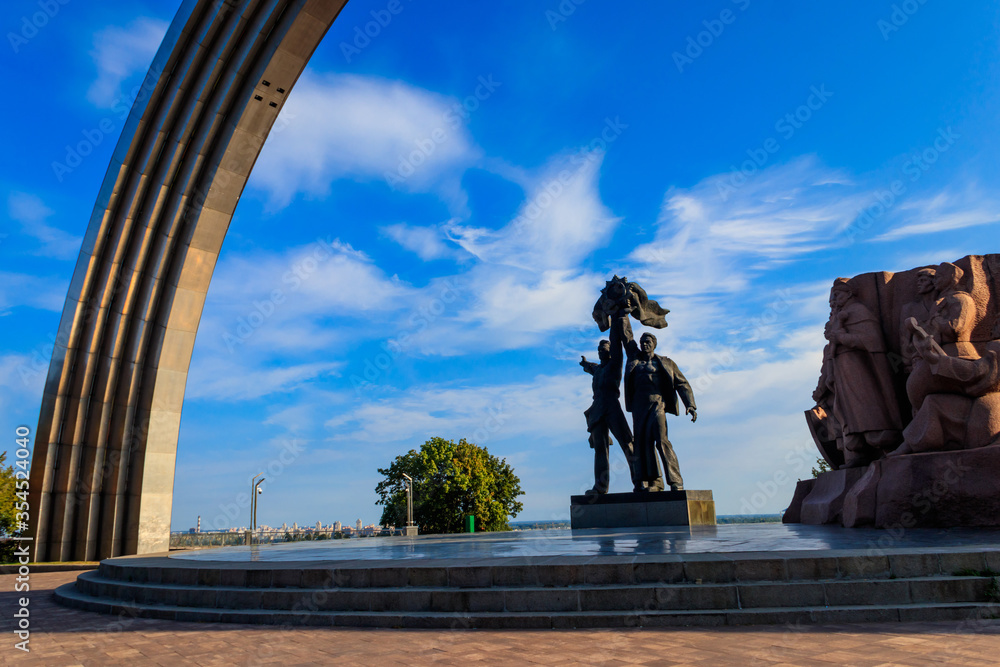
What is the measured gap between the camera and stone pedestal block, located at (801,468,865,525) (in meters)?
9.89

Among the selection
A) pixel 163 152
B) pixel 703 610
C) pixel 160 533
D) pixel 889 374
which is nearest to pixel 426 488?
pixel 160 533

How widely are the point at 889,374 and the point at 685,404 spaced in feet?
13.1

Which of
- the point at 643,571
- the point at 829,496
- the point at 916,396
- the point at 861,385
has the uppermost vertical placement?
the point at 861,385

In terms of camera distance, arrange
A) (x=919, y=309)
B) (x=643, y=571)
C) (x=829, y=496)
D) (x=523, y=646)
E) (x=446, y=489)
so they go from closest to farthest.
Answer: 1. (x=523, y=646)
2. (x=643, y=571)
3. (x=919, y=309)
4. (x=829, y=496)
5. (x=446, y=489)

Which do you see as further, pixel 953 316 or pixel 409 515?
pixel 409 515

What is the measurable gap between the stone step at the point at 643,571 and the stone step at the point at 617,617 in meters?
0.29

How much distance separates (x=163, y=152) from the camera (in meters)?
17.7

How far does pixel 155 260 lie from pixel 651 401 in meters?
14.6

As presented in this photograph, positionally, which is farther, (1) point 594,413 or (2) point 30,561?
(2) point 30,561

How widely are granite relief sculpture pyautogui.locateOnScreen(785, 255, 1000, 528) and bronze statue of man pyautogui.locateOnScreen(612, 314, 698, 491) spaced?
273cm

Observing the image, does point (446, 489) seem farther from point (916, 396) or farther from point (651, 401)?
point (916, 396)

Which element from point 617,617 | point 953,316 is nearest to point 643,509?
Result: point 953,316

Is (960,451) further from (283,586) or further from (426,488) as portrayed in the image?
(426,488)

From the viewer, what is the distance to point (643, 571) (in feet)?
16.4
